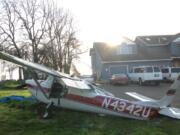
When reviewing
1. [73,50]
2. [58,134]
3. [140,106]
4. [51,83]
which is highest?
[73,50]

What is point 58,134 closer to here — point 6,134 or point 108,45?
point 6,134

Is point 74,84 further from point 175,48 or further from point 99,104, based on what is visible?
point 175,48

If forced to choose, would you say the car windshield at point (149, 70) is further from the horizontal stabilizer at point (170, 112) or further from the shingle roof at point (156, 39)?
the horizontal stabilizer at point (170, 112)

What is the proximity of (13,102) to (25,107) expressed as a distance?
5.92 feet

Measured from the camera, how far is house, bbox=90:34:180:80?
41656 mm

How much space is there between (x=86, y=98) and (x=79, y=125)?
145cm

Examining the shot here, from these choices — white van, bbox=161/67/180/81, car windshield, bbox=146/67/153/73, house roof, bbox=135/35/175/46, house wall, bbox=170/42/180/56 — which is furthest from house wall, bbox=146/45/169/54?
car windshield, bbox=146/67/153/73

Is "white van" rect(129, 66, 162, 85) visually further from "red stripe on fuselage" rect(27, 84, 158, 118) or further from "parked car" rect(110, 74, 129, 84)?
"red stripe on fuselage" rect(27, 84, 158, 118)

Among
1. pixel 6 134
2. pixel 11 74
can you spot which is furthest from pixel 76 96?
pixel 11 74

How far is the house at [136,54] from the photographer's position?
41.7 metres

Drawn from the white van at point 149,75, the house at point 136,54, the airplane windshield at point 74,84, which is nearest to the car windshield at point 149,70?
the white van at point 149,75

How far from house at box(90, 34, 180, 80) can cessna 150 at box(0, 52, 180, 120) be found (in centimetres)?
2823

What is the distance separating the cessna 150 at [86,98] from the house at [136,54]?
28.2 m

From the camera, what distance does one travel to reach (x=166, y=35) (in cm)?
5031
